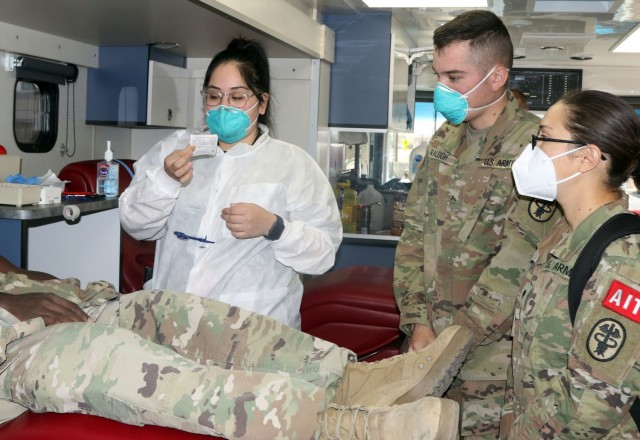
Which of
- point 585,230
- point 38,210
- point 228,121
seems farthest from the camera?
point 38,210

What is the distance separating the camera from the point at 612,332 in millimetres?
1617

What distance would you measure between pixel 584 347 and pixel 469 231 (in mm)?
764

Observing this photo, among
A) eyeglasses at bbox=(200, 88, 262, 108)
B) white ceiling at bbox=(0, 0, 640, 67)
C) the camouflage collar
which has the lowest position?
the camouflage collar

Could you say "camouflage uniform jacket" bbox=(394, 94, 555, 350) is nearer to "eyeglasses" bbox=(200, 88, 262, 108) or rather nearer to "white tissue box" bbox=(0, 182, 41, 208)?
"eyeglasses" bbox=(200, 88, 262, 108)

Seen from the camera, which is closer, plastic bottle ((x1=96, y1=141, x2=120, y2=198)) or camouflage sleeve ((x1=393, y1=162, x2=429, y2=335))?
camouflage sleeve ((x1=393, y1=162, x2=429, y2=335))

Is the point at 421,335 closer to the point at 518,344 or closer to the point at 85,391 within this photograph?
the point at 518,344

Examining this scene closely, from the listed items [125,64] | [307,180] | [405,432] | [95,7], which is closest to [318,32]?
[125,64]

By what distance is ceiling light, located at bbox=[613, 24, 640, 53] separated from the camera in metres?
5.88

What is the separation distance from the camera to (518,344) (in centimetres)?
194

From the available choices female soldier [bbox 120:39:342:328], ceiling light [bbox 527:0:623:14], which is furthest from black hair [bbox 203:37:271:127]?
ceiling light [bbox 527:0:623:14]

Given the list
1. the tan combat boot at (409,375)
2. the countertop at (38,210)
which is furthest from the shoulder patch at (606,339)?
the countertop at (38,210)

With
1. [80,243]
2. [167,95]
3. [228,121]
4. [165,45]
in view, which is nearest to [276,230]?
[228,121]

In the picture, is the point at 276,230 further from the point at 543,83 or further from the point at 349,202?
the point at 543,83

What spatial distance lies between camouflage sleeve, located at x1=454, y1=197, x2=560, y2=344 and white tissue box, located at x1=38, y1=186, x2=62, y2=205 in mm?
1904
